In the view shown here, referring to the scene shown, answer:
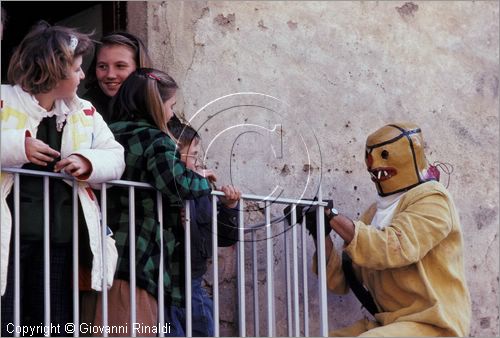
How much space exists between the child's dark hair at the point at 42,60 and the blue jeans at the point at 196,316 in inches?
44.9

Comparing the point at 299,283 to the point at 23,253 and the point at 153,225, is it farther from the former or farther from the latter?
the point at 23,253

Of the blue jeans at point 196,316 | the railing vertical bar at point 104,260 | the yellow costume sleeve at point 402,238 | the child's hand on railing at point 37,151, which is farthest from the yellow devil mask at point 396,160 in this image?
the child's hand on railing at point 37,151

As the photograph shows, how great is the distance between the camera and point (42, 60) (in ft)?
21.0

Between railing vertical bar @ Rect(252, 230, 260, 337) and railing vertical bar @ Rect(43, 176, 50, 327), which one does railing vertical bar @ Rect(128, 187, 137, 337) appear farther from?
railing vertical bar @ Rect(252, 230, 260, 337)

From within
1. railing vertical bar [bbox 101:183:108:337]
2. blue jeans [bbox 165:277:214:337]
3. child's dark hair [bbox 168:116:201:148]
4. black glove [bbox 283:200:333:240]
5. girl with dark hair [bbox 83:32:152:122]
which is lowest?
blue jeans [bbox 165:277:214:337]

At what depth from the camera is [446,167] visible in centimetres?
812

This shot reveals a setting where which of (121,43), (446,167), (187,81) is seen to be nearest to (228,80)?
(187,81)

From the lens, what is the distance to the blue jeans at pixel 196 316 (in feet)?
21.8

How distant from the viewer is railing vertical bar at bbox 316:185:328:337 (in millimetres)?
7012

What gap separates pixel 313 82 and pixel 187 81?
0.71 m

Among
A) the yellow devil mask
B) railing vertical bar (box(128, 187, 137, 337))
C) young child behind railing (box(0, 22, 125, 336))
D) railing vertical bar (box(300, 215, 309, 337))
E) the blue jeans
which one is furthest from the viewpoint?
the yellow devil mask

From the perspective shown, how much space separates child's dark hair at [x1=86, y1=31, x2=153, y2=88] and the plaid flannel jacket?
0.54 metres

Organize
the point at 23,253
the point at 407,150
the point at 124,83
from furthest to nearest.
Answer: the point at 407,150 → the point at 124,83 → the point at 23,253

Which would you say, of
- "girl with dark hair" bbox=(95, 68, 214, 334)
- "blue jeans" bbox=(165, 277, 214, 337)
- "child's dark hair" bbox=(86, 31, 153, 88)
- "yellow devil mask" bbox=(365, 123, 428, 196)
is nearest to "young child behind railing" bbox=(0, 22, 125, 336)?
"girl with dark hair" bbox=(95, 68, 214, 334)
